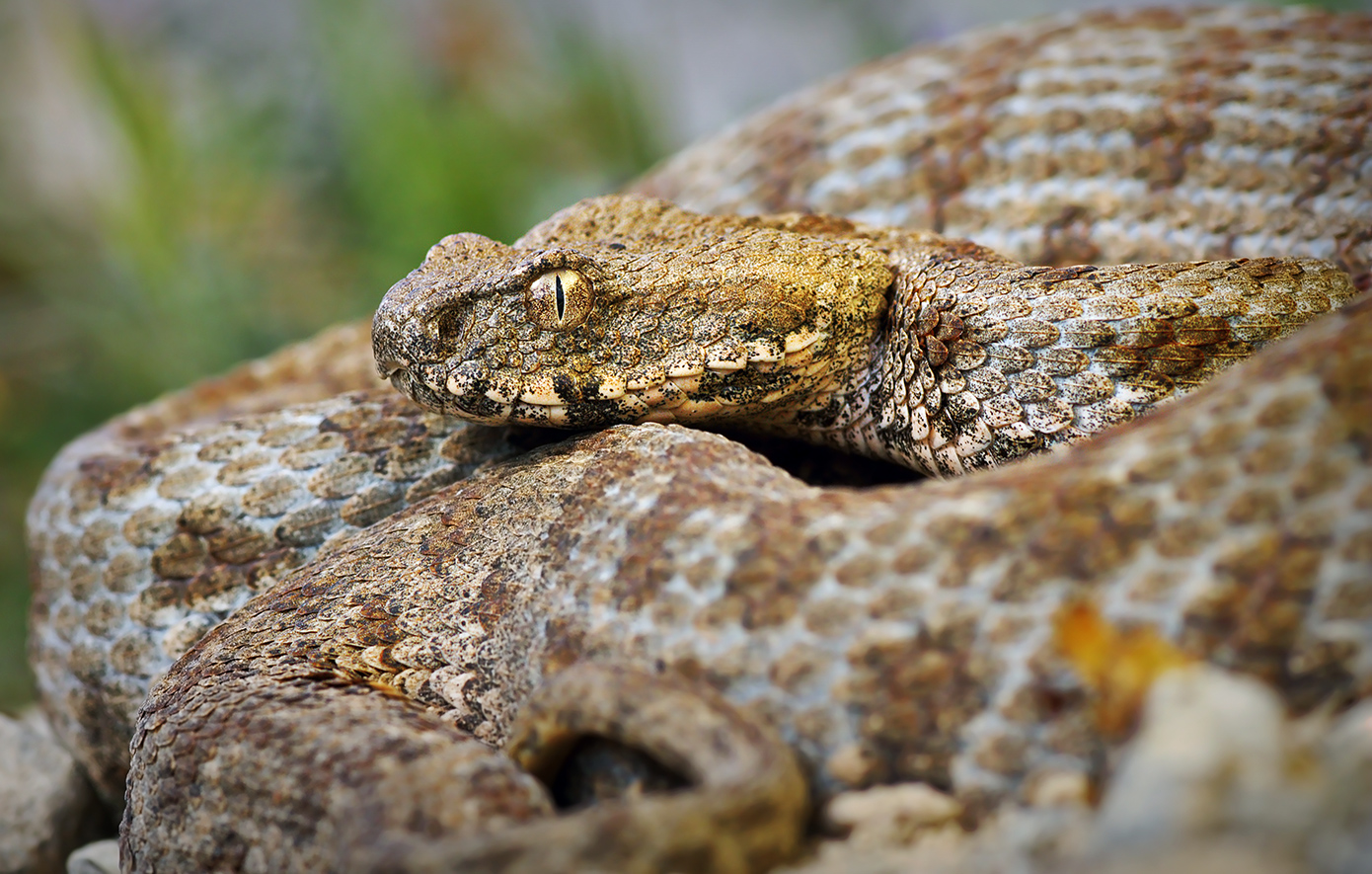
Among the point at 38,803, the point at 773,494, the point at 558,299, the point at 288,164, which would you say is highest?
the point at 288,164

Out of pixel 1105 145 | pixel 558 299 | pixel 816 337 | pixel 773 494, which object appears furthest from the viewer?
pixel 1105 145

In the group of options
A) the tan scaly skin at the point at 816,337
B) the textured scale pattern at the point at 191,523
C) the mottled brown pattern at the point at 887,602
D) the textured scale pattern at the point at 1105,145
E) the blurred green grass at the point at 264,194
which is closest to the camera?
the mottled brown pattern at the point at 887,602

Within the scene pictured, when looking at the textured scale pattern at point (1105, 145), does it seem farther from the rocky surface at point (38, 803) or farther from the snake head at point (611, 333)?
the rocky surface at point (38, 803)

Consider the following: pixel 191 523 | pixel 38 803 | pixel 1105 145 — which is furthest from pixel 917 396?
pixel 38 803

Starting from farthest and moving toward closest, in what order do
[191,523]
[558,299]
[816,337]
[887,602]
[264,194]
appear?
[264,194]
[191,523]
[816,337]
[558,299]
[887,602]

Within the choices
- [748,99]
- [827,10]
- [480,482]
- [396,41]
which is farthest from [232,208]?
[480,482]

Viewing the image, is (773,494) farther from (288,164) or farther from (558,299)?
(288,164)

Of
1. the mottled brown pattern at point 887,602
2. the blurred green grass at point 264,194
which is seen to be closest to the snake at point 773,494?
the mottled brown pattern at point 887,602

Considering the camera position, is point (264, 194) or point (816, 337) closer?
point (816, 337)
